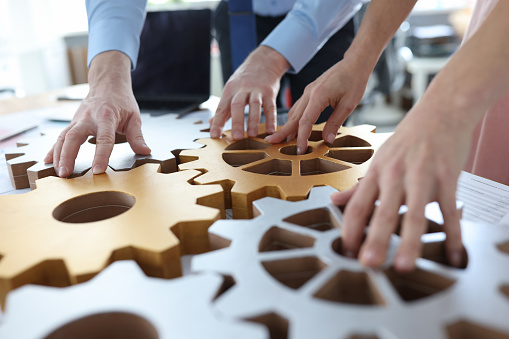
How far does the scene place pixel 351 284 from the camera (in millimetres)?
622

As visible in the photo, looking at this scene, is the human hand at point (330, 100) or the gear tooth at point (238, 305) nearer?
the gear tooth at point (238, 305)

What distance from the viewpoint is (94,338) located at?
22.7 inches

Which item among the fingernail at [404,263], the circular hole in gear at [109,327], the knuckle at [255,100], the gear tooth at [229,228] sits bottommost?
the circular hole in gear at [109,327]

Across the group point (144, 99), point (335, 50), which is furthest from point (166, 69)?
point (335, 50)

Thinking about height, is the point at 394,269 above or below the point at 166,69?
below

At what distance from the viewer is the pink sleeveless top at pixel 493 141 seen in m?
1.26

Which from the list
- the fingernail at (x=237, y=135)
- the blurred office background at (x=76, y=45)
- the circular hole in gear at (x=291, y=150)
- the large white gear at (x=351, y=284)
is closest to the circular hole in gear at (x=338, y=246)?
the large white gear at (x=351, y=284)

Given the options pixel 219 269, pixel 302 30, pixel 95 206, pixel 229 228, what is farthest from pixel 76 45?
pixel 219 269

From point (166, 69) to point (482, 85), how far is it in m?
1.61

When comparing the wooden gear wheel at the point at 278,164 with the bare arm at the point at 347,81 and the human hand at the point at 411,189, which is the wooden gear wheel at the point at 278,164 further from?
the human hand at the point at 411,189

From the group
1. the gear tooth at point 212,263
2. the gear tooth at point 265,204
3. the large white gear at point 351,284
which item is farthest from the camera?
the gear tooth at point 265,204

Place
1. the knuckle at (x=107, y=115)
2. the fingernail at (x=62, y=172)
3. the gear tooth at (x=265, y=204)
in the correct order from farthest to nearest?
1. the knuckle at (x=107, y=115)
2. the fingernail at (x=62, y=172)
3. the gear tooth at (x=265, y=204)

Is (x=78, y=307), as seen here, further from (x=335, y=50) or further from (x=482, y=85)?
(x=335, y=50)

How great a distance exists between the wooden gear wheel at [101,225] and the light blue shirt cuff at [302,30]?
2.55 feet
